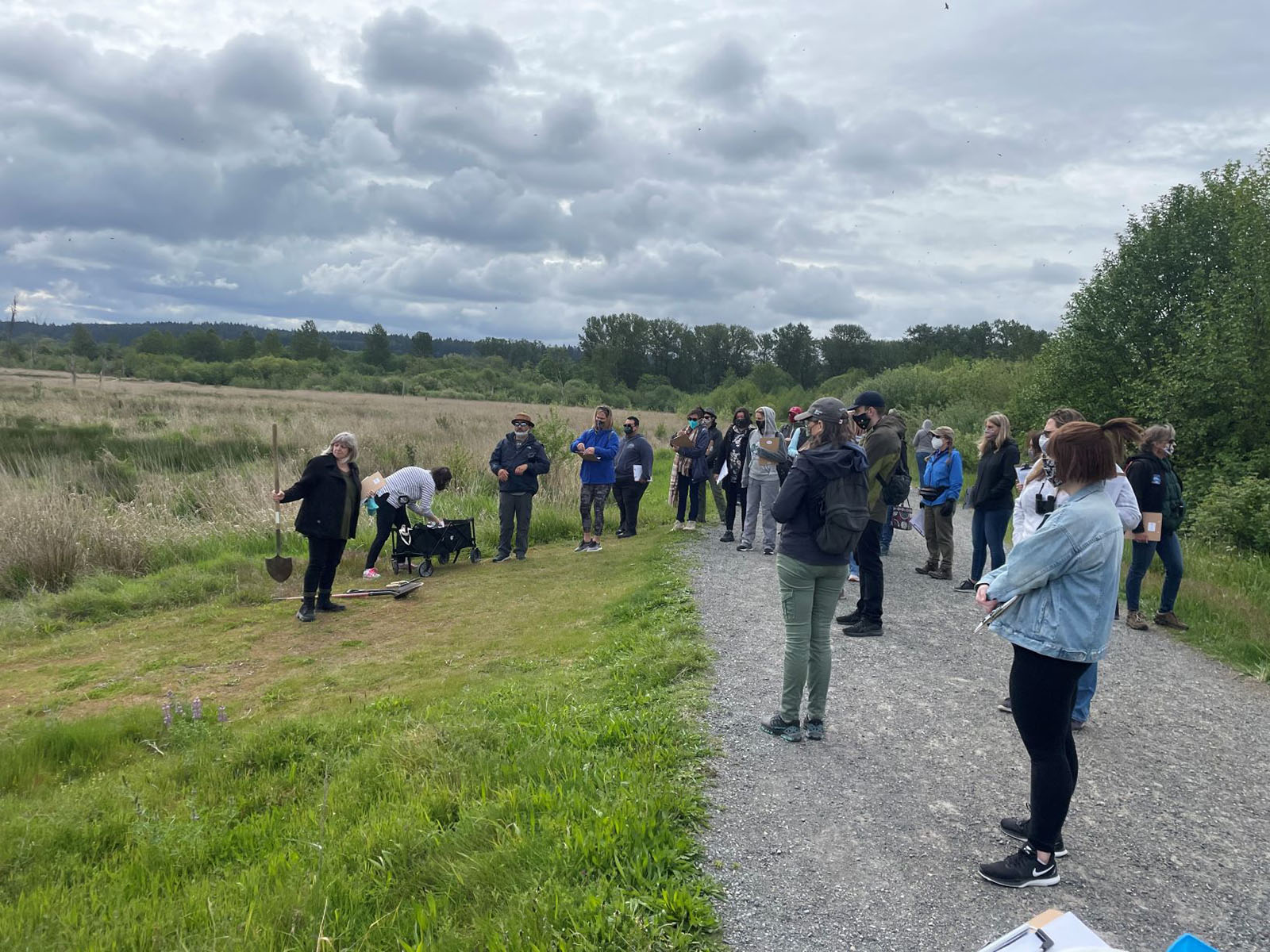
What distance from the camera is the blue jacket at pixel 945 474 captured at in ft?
30.3

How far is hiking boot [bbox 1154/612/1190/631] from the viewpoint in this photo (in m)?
7.75

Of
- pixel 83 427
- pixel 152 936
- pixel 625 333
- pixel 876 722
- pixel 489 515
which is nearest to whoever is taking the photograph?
pixel 152 936

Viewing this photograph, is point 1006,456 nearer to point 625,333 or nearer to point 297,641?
point 297,641

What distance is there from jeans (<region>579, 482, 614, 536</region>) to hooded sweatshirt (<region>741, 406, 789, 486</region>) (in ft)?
8.25

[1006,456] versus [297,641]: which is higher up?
[1006,456]

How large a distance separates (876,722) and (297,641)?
5.97 meters

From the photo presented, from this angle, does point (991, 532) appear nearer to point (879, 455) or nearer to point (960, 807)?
point (879, 455)

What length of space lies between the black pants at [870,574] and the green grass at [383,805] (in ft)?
5.30

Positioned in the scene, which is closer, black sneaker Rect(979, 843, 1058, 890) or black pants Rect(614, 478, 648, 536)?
black sneaker Rect(979, 843, 1058, 890)

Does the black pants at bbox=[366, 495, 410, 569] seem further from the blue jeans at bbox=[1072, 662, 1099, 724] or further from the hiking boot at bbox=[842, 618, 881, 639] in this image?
the blue jeans at bbox=[1072, 662, 1099, 724]

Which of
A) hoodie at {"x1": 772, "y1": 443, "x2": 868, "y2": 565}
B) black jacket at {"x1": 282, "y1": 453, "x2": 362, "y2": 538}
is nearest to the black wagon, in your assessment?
black jacket at {"x1": 282, "y1": 453, "x2": 362, "y2": 538}

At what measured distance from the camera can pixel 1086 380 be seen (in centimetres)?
2566

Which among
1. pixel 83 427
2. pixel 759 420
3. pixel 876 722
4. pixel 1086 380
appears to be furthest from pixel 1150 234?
pixel 83 427

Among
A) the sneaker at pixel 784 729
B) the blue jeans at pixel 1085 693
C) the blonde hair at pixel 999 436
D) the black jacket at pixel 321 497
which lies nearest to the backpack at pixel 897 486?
the blonde hair at pixel 999 436
